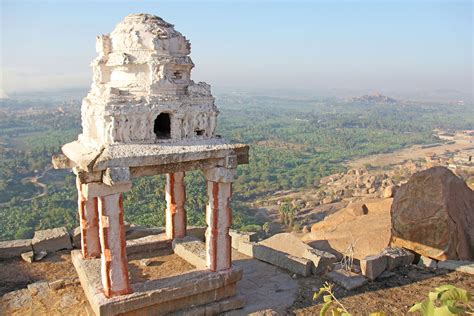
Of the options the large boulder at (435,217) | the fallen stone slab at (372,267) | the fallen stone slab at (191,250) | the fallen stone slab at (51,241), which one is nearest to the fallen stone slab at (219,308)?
the fallen stone slab at (191,250)

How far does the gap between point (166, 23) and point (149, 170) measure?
9.81 ft

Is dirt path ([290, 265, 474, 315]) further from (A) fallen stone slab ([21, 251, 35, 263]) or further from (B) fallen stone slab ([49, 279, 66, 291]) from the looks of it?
(A) fallen stone slab ([21, 251, 35, 263])

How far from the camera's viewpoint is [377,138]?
5030 inches

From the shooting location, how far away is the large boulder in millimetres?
11781

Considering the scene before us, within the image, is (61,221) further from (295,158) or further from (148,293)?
(295,158)

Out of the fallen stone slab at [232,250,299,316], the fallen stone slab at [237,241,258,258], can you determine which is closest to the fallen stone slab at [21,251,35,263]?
the fallen stone slab at [232,250,299,316]

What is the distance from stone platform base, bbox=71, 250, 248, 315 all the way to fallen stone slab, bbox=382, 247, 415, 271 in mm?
4136

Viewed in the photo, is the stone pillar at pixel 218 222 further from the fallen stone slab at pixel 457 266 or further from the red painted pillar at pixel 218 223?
the fallen stone slab at pixel 457 266

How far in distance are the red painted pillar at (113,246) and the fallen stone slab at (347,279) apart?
4.86 meters

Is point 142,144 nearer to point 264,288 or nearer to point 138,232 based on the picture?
point 264,288

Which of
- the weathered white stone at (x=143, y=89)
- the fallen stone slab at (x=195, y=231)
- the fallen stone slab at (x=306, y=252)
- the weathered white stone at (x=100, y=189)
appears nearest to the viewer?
the weathered white stone at (x=100, y=189)

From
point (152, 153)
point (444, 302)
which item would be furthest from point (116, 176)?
point (444, 302)

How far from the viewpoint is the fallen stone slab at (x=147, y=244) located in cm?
1045

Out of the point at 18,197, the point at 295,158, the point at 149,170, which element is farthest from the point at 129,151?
the point at 295,158
